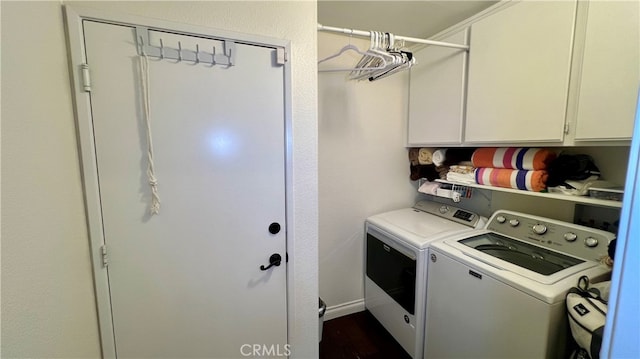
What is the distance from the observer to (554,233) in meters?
1.44

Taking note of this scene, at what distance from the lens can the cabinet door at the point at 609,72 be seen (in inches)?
39.9

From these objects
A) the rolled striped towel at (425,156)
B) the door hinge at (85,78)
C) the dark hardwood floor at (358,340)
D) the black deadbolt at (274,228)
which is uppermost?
the door hinge at (85,78)

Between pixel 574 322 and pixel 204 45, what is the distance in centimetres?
202

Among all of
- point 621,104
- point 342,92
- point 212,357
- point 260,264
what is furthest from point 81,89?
point 621,104

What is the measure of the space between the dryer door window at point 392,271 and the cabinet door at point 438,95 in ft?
3.16

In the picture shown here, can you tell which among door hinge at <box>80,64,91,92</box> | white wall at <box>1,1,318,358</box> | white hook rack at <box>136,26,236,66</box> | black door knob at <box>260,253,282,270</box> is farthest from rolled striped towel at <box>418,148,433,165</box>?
door hinge at <box>80,64,91,92</box>

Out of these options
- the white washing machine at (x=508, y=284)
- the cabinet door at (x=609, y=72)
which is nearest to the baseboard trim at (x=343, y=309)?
the white washing machine at (x=508, y=284)

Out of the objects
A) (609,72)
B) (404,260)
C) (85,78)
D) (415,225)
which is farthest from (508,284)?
(85,78)

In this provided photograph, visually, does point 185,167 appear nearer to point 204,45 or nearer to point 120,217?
point 120,217

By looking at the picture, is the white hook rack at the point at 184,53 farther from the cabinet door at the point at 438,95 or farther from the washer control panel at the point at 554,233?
the washer control panel at the point at 554,233

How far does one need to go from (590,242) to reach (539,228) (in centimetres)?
23

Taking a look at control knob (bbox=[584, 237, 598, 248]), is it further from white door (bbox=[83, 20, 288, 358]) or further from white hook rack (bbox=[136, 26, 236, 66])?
white hook rack (bbox=[136, 26, 236, 66])

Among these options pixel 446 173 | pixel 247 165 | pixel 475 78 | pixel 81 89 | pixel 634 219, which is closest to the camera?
pixel 634 219

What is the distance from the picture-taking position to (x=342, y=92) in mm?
2115
